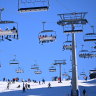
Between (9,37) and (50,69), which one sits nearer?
(9,37)

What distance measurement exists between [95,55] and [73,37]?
11343 mm

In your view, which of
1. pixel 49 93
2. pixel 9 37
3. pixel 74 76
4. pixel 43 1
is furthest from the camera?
pixel 49 93

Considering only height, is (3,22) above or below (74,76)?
above

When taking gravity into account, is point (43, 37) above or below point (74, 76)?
above

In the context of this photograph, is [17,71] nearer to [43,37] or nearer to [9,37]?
[43,37]

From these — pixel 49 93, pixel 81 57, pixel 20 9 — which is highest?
pixel 20 9

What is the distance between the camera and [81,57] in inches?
1973

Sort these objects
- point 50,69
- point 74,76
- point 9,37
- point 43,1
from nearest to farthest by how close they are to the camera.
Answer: point 43,1 < point 9,37 < point 74,76 < point 50,69

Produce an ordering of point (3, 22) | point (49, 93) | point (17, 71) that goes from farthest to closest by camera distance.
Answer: point (17, 71) → point (49, 93) → point (3, 22)

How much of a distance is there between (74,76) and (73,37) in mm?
4695

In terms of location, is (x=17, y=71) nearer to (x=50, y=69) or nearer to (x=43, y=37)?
(x=50, y=69)

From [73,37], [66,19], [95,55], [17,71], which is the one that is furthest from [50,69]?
[66,19]

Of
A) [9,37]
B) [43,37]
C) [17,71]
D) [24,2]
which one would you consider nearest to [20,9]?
[24,2]

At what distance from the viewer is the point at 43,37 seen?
39031 mm
